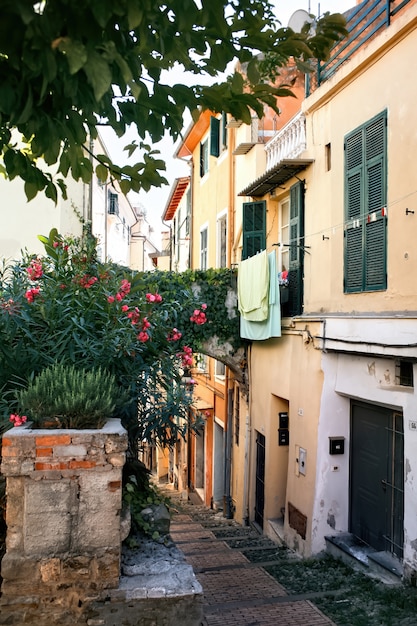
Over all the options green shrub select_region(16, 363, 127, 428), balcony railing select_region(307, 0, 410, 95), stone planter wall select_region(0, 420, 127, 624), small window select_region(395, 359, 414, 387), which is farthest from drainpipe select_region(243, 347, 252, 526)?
stone planter wall select_region(0, 420, 127, 624)

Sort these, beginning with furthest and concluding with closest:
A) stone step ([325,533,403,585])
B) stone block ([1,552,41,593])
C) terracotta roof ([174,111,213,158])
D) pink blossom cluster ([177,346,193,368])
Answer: terracotta roof ([174,111,213,158]) → pink blossom cluster ([177,346,193,368]) → stone step ([325,533,403,585]) → stone block ([1,552,41,593])

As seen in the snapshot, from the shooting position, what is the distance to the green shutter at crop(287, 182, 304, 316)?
1081 cm

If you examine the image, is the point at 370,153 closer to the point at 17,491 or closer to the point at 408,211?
the point at 408,211

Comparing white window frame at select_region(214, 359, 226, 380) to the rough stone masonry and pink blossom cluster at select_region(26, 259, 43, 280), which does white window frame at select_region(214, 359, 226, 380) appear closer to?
pink blossom cluster at select_region(26, 259, 43, 280)

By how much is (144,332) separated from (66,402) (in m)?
2.05

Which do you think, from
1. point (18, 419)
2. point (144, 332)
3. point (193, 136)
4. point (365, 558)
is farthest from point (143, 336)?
point (193, 136)

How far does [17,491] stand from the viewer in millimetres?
4281

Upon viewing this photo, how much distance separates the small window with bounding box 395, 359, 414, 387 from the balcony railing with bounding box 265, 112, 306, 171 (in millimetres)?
4526

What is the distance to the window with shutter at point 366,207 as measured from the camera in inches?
314

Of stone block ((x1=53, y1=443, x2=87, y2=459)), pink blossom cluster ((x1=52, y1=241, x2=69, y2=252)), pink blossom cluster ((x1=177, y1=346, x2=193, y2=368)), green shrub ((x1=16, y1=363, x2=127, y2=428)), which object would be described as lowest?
stone block ((x1=53, y1=443, x2=87, y2=459))

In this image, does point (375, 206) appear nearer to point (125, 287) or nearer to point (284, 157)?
point (125, 287)

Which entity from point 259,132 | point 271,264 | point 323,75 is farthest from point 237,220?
point 323,75

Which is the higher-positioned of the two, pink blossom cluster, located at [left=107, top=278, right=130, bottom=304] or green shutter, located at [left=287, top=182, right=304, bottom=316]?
green shutter, located at [left=287, top=182, right=304, bottom=316]

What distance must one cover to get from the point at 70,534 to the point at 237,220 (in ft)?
38.3
